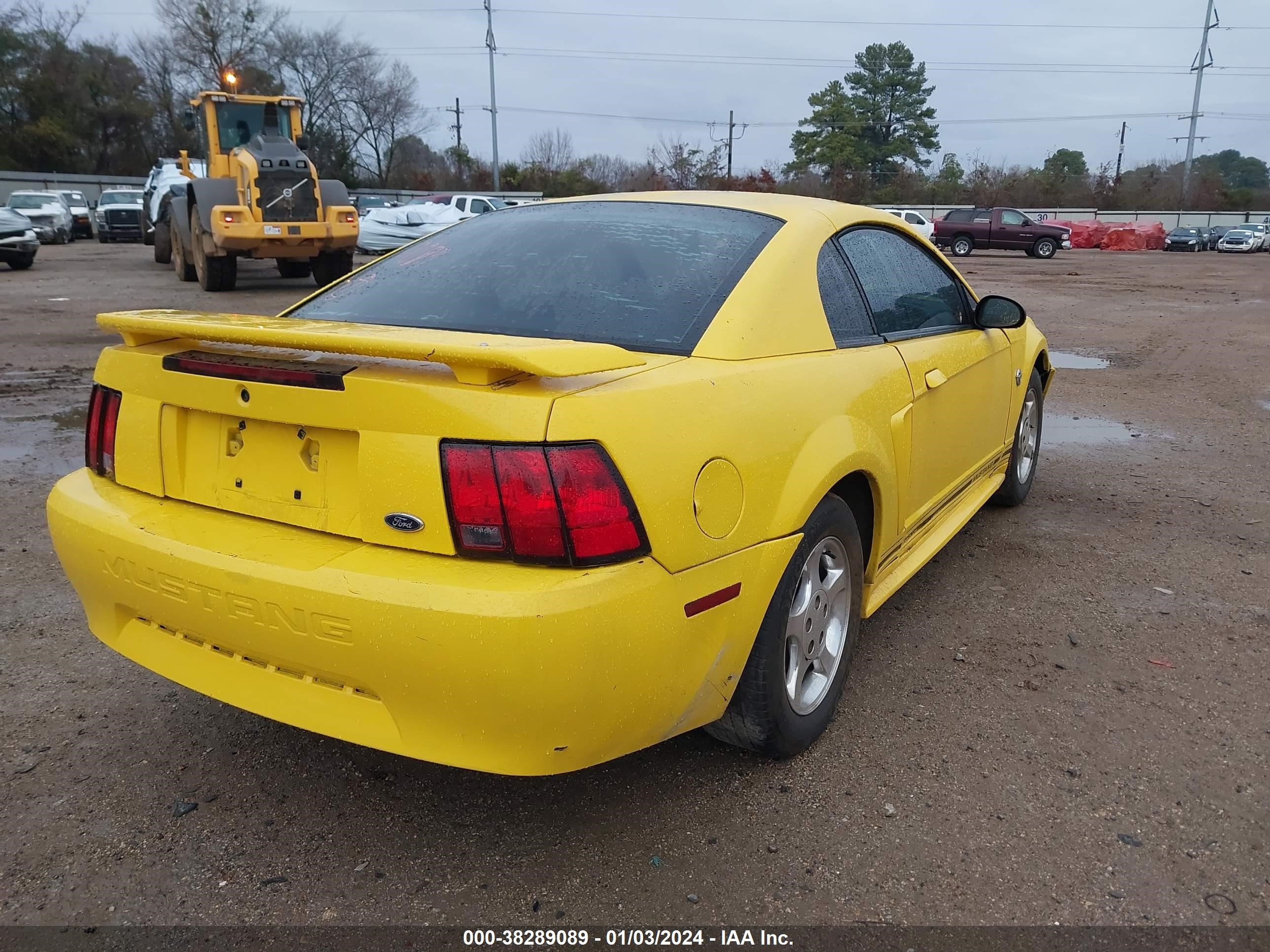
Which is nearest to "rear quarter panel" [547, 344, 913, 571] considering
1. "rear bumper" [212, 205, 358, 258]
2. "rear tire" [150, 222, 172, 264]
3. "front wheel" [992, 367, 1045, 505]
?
"front wheel" [992, 367, 1045, 505]

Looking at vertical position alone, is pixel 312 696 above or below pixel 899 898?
above

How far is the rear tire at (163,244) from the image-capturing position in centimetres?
1989

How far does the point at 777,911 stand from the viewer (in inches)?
80.0

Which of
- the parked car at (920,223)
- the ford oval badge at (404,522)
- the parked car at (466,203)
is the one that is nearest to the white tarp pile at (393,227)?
the parked car at (466,203)

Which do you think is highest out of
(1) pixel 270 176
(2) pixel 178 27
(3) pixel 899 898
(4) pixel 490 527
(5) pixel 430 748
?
(2) pixel 178 27

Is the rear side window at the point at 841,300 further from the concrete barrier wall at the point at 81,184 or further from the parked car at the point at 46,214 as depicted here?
the concrete barrier wall at the point at 81,184

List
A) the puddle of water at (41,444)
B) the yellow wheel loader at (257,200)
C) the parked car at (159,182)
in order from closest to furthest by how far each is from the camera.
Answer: the puddle of water at (41,444), the yellow wheel loader at (257,200), the parked car at (159,182)

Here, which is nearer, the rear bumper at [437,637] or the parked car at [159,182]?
the rear bumper at [437,637]

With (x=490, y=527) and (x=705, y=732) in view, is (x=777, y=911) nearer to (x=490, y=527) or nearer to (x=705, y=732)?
(x=705, y=732)

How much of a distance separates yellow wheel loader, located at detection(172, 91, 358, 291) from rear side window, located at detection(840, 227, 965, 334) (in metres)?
12.3

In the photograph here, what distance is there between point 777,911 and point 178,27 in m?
62.0

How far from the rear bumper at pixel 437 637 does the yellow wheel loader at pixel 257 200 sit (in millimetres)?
13012

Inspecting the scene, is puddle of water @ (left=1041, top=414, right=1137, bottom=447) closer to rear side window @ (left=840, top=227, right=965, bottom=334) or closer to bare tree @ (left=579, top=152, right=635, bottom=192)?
rear side window @ (left=840, top=227, right=965, bottom=334)

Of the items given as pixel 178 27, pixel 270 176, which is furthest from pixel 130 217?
pixel 178 27
